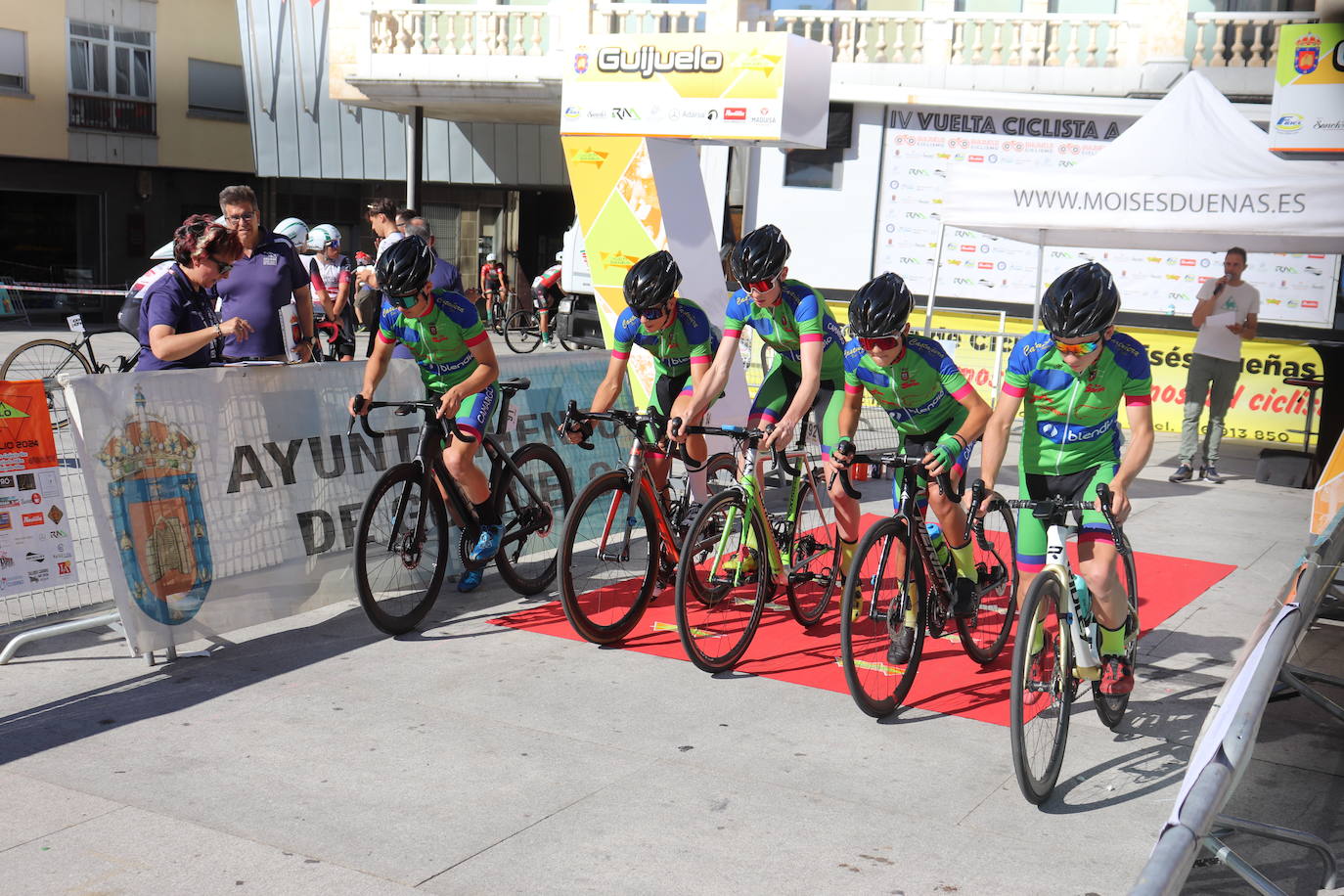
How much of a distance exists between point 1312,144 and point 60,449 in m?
12.0

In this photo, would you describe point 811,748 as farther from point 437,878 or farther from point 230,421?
point 230,421

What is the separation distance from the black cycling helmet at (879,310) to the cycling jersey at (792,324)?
0.84 meters

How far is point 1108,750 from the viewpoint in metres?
5.21

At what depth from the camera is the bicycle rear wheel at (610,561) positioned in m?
5.98

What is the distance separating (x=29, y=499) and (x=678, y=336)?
3.27 metres

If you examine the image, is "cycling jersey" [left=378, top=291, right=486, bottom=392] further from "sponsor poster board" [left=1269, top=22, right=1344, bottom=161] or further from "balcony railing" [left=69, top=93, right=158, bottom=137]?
"balcony railing" [left=69, top=93, right=158, bottom=137]

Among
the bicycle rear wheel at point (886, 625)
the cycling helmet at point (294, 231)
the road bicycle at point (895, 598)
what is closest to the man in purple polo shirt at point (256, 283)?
the cycling helmet at point (294, 231)

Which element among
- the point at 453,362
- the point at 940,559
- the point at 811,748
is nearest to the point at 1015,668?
the point at 811,748

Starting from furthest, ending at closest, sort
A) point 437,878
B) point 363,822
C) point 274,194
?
point 274,194, point 363,822, point 437,878

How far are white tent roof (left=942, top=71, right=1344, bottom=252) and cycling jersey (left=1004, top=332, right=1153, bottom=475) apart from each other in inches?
225

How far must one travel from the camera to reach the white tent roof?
1009cm

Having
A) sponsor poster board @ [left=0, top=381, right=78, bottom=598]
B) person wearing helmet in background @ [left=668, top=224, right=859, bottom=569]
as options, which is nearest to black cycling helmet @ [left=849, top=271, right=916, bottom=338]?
Answer: person wearing helmet in background @ [left=668, top=224, right=859, bottom=569]

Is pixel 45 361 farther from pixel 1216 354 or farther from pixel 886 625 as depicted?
pixel 1216 354

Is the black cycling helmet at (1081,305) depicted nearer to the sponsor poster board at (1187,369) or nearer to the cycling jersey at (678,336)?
the cycling jersey at (678,336)
